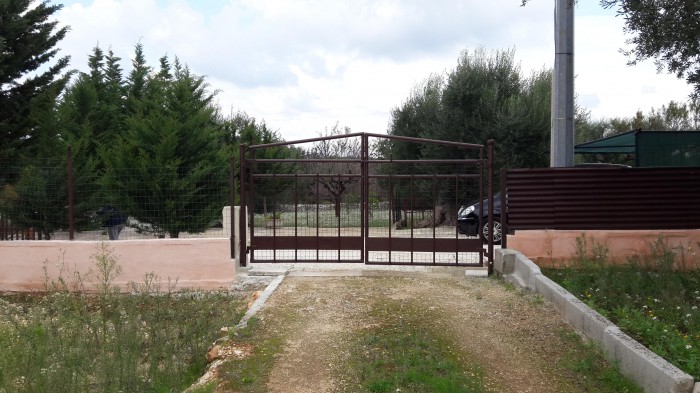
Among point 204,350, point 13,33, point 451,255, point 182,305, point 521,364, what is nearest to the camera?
point 521,364

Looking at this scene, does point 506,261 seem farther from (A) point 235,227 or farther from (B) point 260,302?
(A) point 235,227

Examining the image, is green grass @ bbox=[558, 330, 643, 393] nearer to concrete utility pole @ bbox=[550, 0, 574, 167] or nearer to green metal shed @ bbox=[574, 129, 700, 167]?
concrete utility pole @ bbox=[550, 0, 574, 167]

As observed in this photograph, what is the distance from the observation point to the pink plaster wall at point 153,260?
10.5 metres

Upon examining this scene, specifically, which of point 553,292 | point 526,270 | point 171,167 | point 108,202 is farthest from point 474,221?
point 108,202

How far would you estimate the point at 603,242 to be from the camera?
34.8 feet

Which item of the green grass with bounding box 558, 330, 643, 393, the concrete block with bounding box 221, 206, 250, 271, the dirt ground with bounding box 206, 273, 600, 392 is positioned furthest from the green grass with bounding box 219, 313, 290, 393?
the concrete block with bounding box 221, 206, 250, 271

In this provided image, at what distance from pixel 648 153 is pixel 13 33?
16.8 meters

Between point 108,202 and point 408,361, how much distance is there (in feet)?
29.5

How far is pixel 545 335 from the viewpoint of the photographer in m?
7.02

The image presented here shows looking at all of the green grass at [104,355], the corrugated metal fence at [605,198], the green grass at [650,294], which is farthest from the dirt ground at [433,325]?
the corrugated metal fence at [605,198]

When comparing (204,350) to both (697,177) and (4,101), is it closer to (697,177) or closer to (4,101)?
(697,177)

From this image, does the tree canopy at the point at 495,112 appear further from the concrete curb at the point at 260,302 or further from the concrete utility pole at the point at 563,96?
the concrete curb at the point at 260,302

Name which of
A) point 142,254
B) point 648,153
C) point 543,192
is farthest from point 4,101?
point 648,153

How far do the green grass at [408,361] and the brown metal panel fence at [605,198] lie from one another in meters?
4.05
